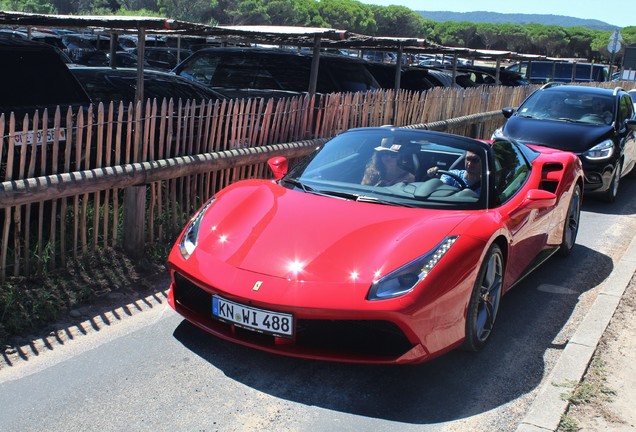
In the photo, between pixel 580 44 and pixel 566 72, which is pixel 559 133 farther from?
pixel 580 44

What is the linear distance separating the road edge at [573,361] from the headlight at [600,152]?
382 centimetres

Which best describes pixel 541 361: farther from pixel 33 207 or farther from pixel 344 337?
pixel 33 207

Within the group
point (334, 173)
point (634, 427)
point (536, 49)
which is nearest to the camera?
point (634, 427)

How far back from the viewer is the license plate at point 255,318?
13.7 ft

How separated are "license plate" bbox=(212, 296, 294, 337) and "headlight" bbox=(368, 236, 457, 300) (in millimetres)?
493

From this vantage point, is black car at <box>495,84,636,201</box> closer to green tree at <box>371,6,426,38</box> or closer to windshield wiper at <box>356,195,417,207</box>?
windshield wiper at <box>356,195,417,207</box>

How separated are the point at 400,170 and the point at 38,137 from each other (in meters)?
2.70

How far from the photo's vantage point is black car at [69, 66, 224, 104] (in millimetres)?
9203

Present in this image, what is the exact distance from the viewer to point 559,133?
34.8 feet

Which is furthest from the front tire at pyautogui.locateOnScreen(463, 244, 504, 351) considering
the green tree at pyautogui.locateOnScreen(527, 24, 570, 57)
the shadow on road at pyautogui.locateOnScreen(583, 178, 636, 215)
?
the green tree at pyautogui.locateOnScreen(527, 24, 570, 57)

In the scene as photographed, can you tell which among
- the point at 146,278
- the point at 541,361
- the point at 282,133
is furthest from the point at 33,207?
the point at 541,361

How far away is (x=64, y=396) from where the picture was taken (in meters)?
4.11

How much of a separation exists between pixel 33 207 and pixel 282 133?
311 centimetres

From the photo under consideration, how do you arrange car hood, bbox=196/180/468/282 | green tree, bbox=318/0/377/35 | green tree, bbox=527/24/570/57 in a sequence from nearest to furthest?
car hood, bbox=196/180/468/282 < green tree, bbox=527/24/570/57 < green tree, bbox=318/0/377/35
